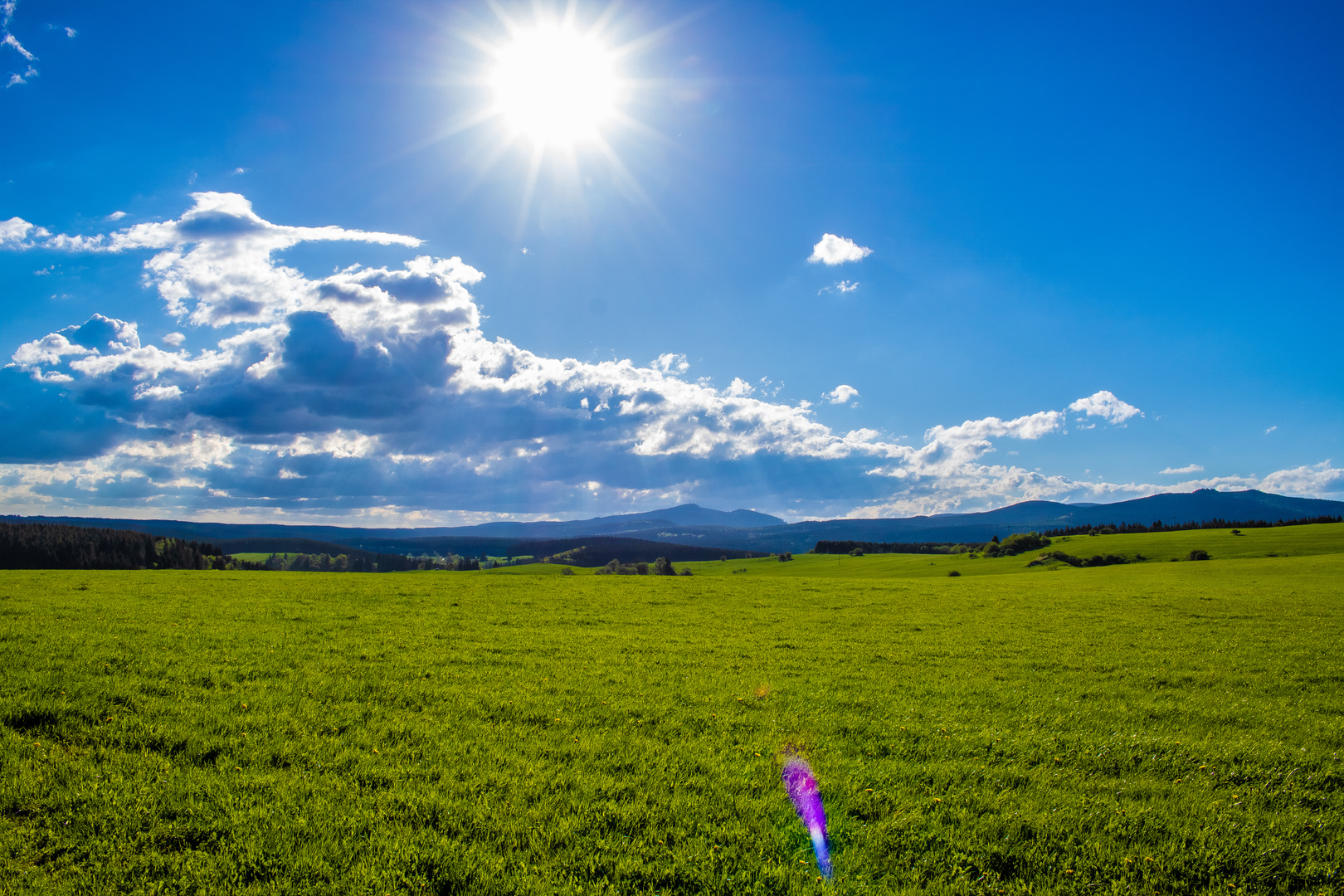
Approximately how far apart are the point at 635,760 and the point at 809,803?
2710mm

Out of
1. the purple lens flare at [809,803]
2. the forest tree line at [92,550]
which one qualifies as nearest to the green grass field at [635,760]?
the purple lens flare at [809,803]

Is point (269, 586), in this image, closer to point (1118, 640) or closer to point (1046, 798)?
point (1046, 798)

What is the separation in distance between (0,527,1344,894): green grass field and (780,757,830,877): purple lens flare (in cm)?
18

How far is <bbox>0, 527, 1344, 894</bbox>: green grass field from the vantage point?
635 centimetres

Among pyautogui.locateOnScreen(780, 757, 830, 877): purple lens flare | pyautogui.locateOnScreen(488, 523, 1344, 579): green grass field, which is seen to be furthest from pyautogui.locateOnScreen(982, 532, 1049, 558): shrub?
pyautogui.locateOnScreen(780, 757, 830, 877): purple lens flare

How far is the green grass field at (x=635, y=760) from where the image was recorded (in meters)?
6.35

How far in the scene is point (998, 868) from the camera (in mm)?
6672

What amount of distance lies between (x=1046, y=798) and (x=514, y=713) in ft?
29.1

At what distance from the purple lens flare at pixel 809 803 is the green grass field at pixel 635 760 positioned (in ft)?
0.58

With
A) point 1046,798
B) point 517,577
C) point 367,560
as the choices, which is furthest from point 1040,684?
point 367,560

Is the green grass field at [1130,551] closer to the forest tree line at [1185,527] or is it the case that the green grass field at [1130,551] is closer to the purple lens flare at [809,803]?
the forest tree line at [1185,527]

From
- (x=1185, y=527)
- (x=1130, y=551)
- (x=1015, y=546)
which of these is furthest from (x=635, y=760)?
(x=1185, y=527)

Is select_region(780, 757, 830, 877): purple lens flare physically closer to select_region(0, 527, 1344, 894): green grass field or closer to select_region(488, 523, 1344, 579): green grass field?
select_region(0, 527, 1344, 894): green grass field

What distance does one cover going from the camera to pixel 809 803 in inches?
307
